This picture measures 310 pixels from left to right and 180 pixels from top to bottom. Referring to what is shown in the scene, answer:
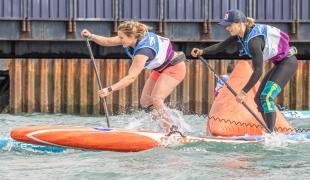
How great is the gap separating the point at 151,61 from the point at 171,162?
1.83m

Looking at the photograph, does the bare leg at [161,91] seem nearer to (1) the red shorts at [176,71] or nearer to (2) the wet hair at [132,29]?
(1) the red shorts at [176,71]

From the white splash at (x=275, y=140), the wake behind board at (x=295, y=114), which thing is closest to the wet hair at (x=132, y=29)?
the white splash at (x=275, y=140)

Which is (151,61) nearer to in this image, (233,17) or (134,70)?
(134,70)

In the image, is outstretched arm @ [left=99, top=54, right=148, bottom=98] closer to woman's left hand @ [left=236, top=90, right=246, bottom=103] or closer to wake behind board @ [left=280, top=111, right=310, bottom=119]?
woman's left hand @ [left=236, top=90, right=246, bottom=103]

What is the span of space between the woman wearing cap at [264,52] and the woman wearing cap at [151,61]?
0.83 m

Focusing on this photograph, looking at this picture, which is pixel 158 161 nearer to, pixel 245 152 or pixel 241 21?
pixel 245 152

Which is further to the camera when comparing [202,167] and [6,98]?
[6,98]

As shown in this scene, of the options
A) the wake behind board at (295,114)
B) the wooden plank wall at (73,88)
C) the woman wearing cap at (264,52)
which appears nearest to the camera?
the woman wearing cap at (264,52)

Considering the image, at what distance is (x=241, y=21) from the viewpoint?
11.0 m

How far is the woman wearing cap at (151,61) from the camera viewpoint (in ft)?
36.0

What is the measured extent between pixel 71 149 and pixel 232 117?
2.44 meters

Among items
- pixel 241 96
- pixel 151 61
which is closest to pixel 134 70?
pixel 151 61

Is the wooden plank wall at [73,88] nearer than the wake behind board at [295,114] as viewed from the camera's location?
No

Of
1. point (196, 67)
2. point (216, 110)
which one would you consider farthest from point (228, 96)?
point (196, 67)
